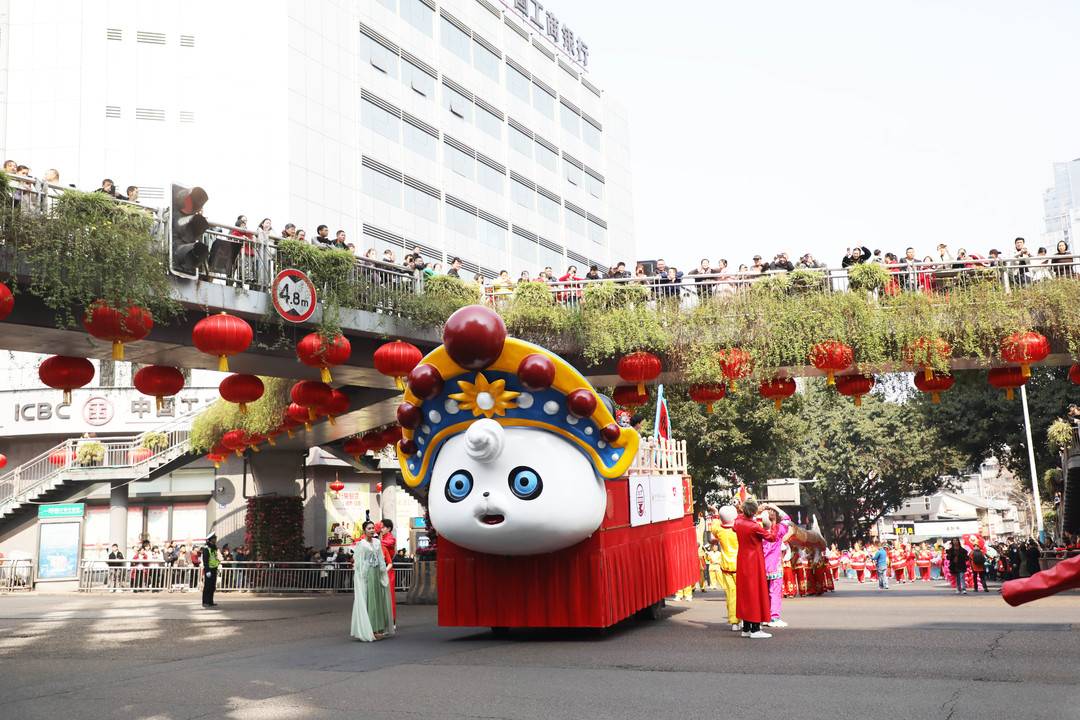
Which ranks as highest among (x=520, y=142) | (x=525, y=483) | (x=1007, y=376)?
(x=520, y=142)

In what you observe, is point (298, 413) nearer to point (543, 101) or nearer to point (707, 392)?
point (707, 392)

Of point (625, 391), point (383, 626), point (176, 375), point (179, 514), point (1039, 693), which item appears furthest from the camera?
point (179, 514)

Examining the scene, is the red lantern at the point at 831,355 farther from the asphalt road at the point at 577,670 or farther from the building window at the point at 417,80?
the building window at the point at 417,80

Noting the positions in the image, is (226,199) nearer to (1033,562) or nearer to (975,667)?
(1033,562)

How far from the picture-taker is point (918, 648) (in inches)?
457

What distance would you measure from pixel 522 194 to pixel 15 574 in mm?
35356

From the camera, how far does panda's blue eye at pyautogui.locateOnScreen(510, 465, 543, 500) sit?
12086 millimetres

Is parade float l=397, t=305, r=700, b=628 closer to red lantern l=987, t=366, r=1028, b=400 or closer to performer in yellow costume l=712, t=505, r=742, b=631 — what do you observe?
performer in yellow costume l=712, t=505, r=742, b=631

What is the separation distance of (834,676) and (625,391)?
1107 centimetres

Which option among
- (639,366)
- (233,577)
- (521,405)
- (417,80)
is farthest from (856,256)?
(417,80)

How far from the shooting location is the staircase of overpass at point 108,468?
3253 centimetres

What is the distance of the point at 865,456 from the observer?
170 ft

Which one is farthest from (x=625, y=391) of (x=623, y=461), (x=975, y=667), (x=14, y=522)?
(x=14, y=522)

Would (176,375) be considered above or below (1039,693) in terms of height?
above
